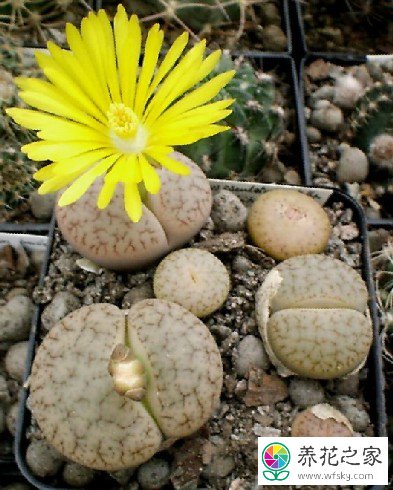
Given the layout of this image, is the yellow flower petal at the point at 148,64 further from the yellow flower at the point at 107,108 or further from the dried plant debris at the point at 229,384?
the dried plant debris at the point at 229,384

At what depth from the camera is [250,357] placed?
3.78ft

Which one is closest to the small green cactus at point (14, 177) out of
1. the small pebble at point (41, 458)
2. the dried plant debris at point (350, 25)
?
the small pebble at point (41, 458)

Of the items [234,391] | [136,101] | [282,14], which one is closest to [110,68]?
Result: [136,101]

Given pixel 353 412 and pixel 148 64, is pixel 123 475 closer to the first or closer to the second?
pixel 353 412

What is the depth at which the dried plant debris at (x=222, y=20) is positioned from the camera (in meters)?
1.61

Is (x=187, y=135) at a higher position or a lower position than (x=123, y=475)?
higher

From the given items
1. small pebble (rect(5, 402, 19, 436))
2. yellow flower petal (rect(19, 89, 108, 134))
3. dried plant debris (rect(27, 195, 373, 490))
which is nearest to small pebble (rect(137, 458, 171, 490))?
dried plant debris (rect(27, 195, 373, 490))

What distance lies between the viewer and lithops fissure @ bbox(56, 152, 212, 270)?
42.3 inches

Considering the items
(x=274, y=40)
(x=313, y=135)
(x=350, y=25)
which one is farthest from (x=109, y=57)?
(x=350, y=25)

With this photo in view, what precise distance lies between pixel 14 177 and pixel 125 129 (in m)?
0.50

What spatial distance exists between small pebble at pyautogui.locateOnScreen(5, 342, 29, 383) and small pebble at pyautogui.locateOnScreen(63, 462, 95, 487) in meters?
0.26

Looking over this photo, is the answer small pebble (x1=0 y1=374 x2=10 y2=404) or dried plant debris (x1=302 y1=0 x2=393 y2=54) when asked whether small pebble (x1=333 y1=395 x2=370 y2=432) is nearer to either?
small pebble (x1=0 y1=374 x2=10 y2=404)

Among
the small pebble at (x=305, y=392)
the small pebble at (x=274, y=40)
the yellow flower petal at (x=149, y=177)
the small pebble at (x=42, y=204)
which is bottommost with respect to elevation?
the small pebble at (x=305, y=392)

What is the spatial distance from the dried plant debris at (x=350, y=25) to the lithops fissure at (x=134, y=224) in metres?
1.01
